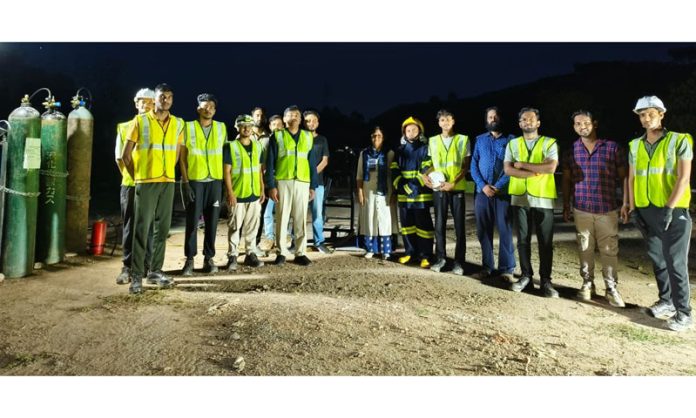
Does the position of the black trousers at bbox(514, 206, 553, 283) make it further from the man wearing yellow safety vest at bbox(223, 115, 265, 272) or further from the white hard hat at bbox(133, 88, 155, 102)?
the white hard hat at bbox(133, 88, 155, 102)

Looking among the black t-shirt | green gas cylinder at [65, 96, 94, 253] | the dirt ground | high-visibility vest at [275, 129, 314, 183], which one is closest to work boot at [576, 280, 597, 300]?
the dirt ground

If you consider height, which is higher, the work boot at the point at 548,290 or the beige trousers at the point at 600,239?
the beige trousers at the point at 600,239

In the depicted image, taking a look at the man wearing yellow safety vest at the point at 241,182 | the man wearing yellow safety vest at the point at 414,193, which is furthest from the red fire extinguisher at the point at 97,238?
the man wearing yellow safety vest at the point at 414,193

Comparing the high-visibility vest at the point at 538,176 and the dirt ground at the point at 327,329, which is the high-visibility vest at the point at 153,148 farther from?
the high-visibility vest at the point at 538,176

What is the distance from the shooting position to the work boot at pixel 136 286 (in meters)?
5.04

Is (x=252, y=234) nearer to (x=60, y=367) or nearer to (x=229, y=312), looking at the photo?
(x=229, y=312)

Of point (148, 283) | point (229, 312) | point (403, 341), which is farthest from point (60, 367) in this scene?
point (403, 341)

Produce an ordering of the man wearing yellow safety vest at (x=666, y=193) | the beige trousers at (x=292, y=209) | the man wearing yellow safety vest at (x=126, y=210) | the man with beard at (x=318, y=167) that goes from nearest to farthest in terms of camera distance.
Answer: the man wearing yellow safety vest at (x=666, y=193) → the man wearing yellow safety vest at (x=126, y=210) → the beige trousers at (x=292, y=209) → the man with beard at (x=318, y=167)

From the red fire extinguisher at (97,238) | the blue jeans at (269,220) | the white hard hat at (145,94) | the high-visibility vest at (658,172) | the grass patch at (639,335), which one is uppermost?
the white hard hat at (145,94)

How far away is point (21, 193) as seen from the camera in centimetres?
571

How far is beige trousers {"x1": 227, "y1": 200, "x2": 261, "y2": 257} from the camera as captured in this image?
6332 mm

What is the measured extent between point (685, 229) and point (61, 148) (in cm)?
730

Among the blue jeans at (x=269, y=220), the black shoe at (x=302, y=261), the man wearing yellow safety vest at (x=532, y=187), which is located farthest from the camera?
the blue jeans at (x=269, y=220)

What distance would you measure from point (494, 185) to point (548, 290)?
1344 mm
